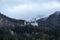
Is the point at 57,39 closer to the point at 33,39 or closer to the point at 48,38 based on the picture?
the point at 48,38

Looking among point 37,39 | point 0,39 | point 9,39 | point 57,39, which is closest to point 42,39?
point 37,39

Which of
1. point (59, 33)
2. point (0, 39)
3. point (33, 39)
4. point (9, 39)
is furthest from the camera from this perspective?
point (59, 33)

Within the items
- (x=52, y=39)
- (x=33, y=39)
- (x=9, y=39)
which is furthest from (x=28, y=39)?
(x=9, y=39)

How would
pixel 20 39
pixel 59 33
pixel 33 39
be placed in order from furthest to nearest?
pixel 59 33
pixel 33 39
pixel 20 39

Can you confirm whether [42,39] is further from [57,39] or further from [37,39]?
[57,39]

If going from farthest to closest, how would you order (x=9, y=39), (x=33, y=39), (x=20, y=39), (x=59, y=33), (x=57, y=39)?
(x=59, y=33) → (x=57, y=39) → (x=33, y=39) → (x=20, y=39) → (x=9, y=39)

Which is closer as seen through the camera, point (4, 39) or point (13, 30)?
point (4, 39)

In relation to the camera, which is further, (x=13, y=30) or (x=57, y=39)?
(x=13, y=30)

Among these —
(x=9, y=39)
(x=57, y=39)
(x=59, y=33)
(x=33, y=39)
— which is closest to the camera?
(x=9, y=39)
